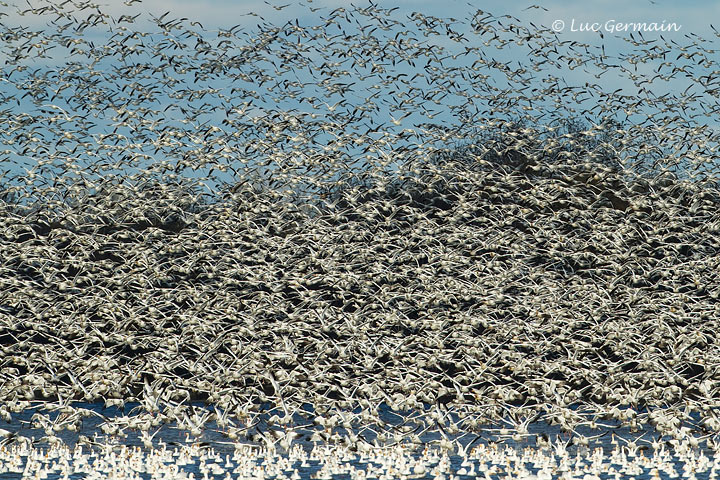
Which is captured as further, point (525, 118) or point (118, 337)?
point (525, 118)

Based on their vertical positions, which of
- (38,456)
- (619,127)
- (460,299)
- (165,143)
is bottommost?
(38,456)

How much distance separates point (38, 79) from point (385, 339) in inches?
1102

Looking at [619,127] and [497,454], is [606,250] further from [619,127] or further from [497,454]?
[497,454]

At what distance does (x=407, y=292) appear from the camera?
57031mm

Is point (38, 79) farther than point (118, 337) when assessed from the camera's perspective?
Yes

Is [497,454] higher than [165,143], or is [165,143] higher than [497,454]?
[165,143]

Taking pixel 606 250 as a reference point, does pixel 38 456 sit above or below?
below

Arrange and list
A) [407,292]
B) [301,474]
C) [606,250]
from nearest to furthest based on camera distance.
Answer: [301,474]
[407,292]
[606,250]

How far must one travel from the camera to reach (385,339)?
51.6 meters

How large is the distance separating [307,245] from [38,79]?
769 inches

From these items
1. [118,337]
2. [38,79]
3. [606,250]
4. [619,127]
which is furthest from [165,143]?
[619,127]

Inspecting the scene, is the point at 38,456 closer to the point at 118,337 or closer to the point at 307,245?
the point at 118,337

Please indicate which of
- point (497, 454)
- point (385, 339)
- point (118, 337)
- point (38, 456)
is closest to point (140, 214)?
point (118, 337)

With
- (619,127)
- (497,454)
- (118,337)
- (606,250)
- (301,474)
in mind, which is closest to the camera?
(301,474)
